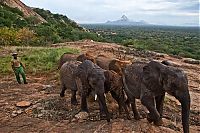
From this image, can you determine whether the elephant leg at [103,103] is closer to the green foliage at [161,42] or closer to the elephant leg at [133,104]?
the elephant leg at [133,104]

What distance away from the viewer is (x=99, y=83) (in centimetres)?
791

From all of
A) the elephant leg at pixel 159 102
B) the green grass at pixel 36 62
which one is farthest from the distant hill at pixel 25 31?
the elephant leg at pixel 159 102

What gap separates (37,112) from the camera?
29.7 feet

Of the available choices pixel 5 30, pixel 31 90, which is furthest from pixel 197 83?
pixel 5 30

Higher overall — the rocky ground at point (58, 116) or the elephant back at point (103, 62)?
the elephant back at point (103, 62)

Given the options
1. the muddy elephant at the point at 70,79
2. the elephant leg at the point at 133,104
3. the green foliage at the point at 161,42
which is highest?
the muddy elephant at the point at 70,79

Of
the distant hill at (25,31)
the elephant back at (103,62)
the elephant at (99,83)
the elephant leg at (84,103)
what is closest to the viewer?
the elephant at (99,83)

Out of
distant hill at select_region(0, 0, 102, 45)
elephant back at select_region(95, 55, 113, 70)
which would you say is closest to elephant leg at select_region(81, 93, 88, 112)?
elephant back at select_region(95, 55, 113, 70)

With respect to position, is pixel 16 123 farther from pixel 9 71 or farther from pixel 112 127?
pixel 9 71

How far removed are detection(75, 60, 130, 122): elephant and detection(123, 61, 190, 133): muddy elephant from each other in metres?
0.24

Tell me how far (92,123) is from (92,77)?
100 cm

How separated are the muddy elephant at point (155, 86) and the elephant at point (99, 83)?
24cm

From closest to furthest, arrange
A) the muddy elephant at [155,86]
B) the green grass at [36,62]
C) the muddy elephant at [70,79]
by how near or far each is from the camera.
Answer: the muddy elephant at [155,86] < the muddy elephant at [70,79] < the green grass at [36,62]

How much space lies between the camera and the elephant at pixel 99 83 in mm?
7934
